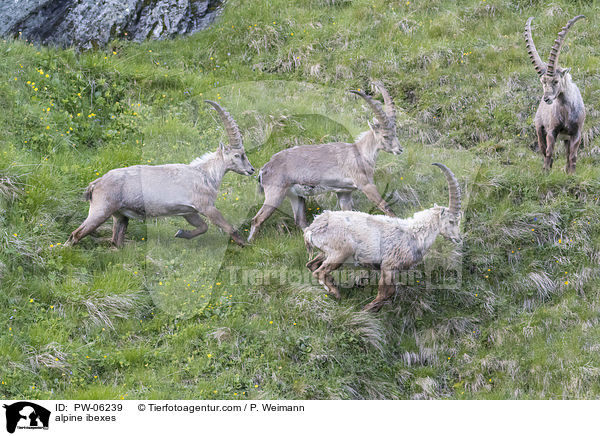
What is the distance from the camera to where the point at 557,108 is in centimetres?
1229

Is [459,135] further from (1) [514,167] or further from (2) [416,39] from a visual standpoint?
(2) [416,39]

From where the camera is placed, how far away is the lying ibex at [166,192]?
34.9 ft

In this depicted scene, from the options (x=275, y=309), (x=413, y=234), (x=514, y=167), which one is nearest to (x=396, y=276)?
(x=413, y=234)

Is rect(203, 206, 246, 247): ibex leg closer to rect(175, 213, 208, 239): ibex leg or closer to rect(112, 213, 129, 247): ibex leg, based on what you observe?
rect(175, 213, 208, 239): ibex leg

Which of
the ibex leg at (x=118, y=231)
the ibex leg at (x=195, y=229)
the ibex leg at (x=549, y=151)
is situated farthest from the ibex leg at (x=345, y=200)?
the ibex leg at (x=549, y=151)

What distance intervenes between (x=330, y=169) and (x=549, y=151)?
14.0 feet

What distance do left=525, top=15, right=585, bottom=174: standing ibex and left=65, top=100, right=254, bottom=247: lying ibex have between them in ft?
18.1

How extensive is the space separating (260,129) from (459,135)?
4201 millimetres

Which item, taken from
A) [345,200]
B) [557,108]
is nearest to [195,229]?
[345,200]

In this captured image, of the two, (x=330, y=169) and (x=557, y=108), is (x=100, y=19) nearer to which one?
(x=330, y=169)

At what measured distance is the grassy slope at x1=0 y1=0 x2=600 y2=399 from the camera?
9711mm

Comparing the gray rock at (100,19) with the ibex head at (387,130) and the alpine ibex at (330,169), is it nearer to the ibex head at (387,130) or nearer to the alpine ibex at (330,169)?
the alpine ibex at (330,169)

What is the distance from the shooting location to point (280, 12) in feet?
57.3
